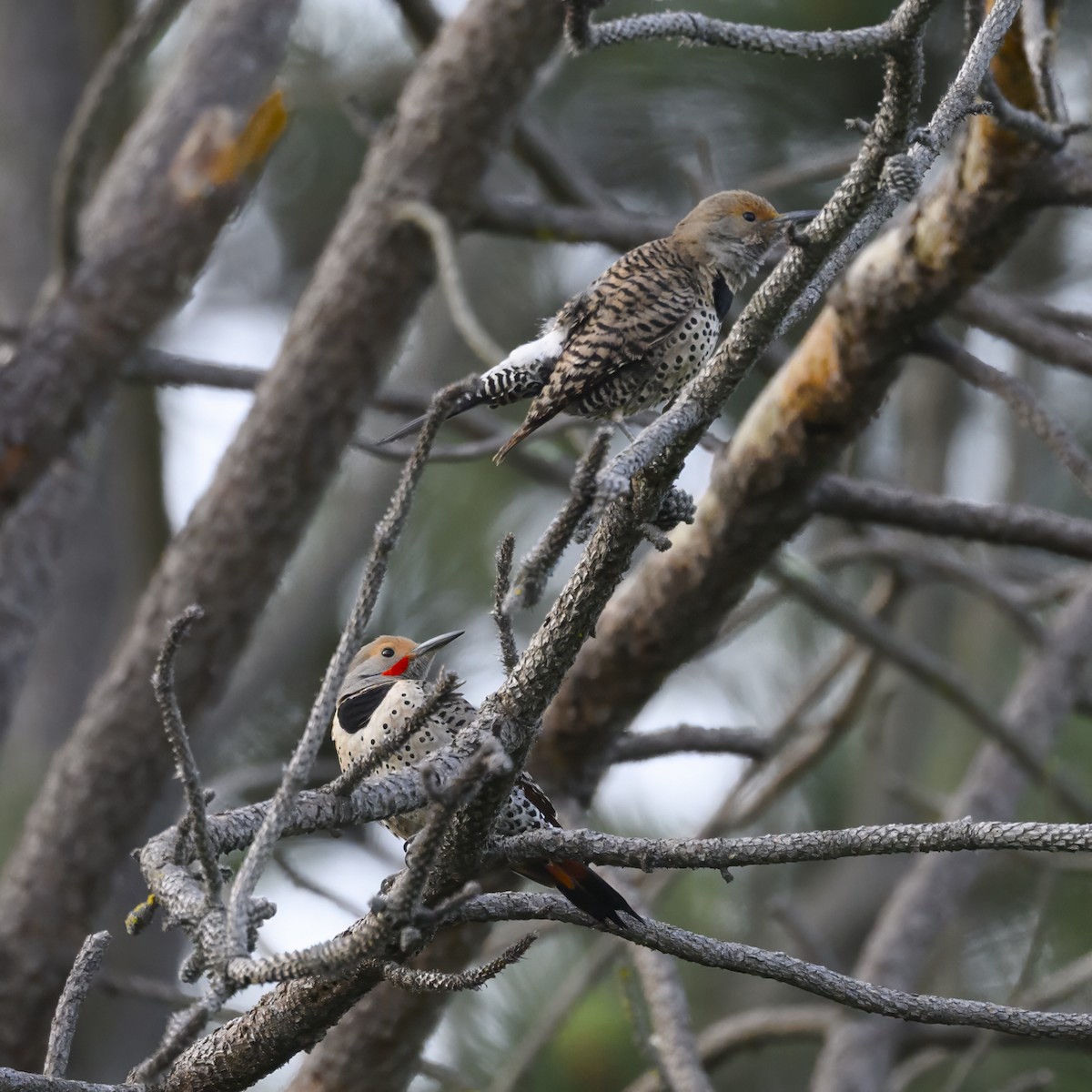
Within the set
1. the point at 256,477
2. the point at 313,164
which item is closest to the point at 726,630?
the point at 256,477

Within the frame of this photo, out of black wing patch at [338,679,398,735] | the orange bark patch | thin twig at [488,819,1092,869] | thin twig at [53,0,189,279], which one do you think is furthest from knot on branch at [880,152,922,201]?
the orange bark patch

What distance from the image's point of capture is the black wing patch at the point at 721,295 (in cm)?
341

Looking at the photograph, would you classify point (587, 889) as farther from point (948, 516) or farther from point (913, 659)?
point (913, 659)

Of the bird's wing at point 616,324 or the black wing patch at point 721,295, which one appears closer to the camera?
the bird's wing at point 616,324

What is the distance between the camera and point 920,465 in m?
7.45

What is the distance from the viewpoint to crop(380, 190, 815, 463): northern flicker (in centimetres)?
292

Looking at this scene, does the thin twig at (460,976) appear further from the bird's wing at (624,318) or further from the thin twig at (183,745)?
the bird's wing at (624,318)

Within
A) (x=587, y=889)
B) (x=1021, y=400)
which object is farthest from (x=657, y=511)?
(x=1021, y=400)

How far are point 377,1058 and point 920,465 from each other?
4768mm

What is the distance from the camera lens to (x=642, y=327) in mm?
3049

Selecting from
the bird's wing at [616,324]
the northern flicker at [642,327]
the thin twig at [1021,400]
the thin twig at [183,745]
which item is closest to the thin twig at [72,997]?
the thin twig at [183,745]

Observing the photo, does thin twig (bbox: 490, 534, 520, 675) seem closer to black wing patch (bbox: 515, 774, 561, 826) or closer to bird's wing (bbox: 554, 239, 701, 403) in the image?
black wing patch (bbox: 515, 774, 561, 826)

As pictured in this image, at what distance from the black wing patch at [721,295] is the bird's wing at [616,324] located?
0.28 feet

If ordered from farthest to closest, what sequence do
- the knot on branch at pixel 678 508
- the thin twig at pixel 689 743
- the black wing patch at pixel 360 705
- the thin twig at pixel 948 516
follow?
the thin twig at pixel 689 743 → the thin twig at pixel 948 516 → the black wing patch at pixel 360 705 → the knot on branch at pixel 678 508
